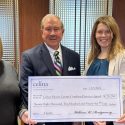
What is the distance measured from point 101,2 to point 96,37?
111 centimetres

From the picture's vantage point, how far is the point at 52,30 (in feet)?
6.45

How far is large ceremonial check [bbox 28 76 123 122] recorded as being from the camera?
1.78 metres

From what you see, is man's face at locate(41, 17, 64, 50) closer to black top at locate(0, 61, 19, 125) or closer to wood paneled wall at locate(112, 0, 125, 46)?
black top at locate(0, 61, 19, 125)

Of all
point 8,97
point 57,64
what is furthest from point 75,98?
point 8,97

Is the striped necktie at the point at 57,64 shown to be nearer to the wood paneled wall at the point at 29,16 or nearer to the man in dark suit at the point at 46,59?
the man in dark suit at the point at 46,59

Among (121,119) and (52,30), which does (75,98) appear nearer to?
(121,119)

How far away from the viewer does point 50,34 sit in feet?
6.45

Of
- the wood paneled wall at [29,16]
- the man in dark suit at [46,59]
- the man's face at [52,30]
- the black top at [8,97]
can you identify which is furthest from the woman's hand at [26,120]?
the wood paneled wall at [29,16]

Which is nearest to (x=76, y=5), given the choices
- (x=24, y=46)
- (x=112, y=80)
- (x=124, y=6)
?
(x=124, y=6)

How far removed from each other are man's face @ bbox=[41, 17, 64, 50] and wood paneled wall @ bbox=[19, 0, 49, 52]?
104 centimetres

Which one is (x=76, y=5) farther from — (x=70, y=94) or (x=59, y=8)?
(x=70, y=94)

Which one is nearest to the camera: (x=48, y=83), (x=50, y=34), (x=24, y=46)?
(x=48, y=83)

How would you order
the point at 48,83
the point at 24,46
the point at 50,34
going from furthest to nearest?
1. the point at 24,46
2. the point at 50,34
3. the point at 48,83

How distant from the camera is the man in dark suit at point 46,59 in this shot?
192 cm
